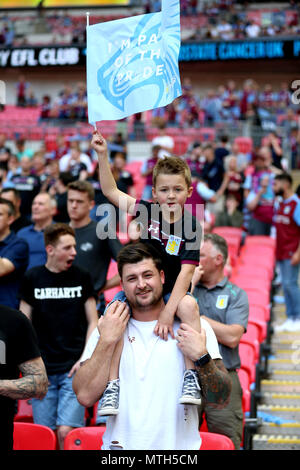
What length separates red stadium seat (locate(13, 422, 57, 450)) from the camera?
387 cm

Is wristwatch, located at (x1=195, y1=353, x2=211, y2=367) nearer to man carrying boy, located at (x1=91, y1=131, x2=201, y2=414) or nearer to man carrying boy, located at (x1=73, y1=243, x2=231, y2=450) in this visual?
man carrying boy, located at (x1=73, y1=243, x2=231, y2=450)

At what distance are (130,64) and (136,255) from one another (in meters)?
1.08

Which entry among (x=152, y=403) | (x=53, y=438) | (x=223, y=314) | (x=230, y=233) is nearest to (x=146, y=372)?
(x=152, y=403)

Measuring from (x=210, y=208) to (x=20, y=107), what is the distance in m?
13.3

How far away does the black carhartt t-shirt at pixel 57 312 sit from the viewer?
185 inches

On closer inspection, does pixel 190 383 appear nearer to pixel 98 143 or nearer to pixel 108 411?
pixel 108 411

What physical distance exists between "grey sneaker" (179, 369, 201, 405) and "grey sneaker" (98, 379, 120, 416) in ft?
0.90

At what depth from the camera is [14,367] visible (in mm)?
3119

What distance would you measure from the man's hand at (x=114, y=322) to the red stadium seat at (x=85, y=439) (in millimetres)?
979

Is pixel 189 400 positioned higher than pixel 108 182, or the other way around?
pixel 108 182

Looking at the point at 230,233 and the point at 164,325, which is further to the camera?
the point at 230,233

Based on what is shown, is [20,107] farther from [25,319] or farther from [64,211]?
[25,319]

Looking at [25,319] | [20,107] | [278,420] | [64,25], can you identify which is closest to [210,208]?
[278,420]
